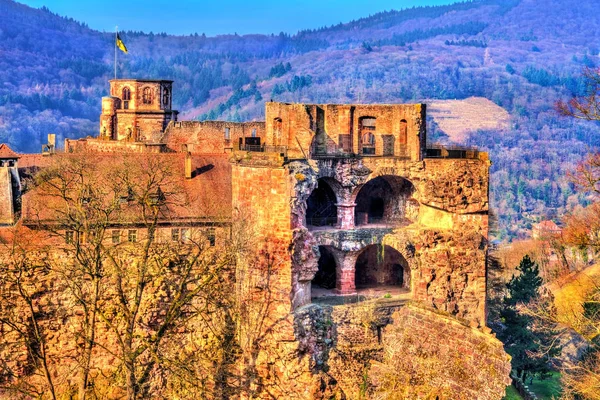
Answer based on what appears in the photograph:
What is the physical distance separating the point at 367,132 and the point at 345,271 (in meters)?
7.35

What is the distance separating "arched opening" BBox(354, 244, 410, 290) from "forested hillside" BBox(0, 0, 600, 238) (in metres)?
58.1

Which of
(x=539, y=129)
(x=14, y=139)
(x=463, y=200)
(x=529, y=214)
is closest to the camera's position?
(x=463, y=200)

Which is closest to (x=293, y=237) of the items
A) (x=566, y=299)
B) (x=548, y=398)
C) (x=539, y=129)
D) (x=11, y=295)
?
(x=11, y=295)

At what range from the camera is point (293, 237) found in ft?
127

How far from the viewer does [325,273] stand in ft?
146

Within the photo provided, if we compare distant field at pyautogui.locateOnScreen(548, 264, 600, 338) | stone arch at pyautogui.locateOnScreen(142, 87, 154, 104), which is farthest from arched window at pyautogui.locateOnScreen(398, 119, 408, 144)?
stone arch at pyautogui.locateOnScreen(142, 87, 154, 104)

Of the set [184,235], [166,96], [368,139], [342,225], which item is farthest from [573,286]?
[184,235]

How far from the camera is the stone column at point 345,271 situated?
4281 centimetres

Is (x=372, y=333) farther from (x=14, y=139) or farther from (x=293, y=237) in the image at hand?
(x=14, y=139)

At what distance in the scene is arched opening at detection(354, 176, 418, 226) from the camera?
44.6m

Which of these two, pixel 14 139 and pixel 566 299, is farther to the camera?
pixel 14 139

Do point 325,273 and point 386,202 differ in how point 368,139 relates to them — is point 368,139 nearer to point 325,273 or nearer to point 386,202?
point 386,202

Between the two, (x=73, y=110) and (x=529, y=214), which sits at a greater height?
(x=73, y=110)

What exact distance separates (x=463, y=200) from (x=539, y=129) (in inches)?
4279
